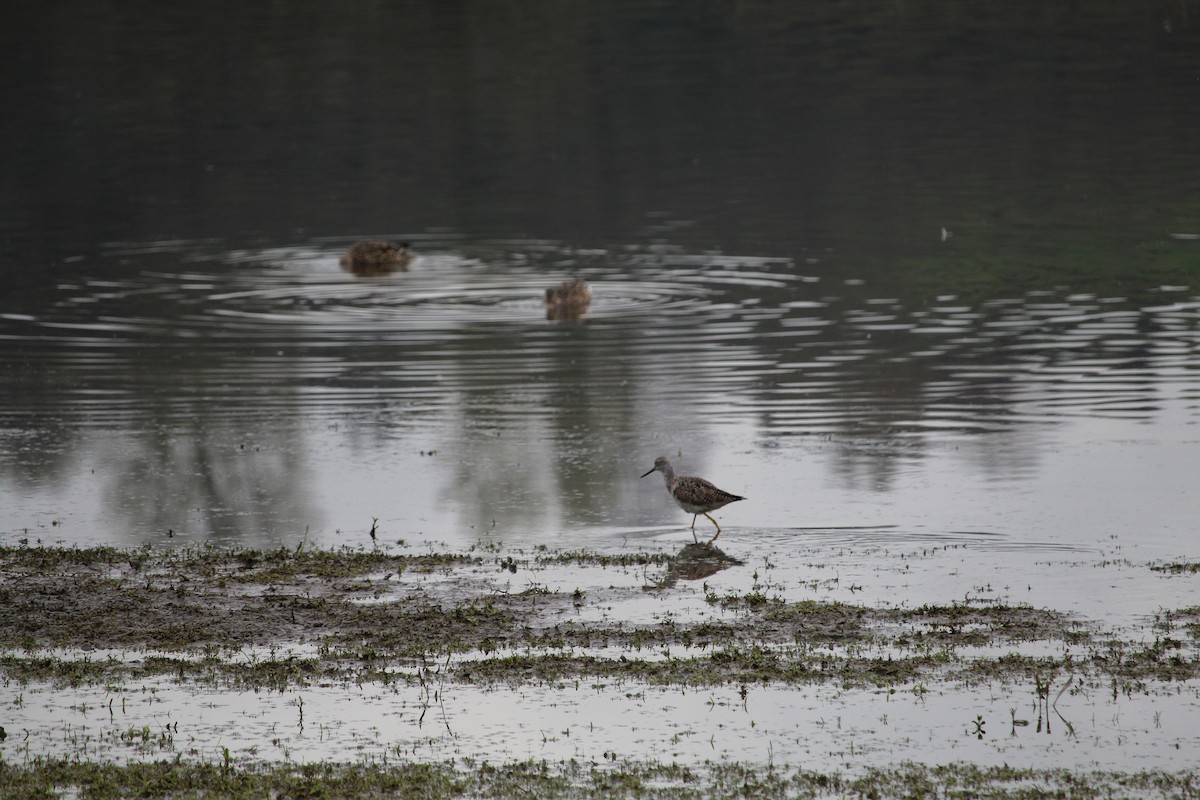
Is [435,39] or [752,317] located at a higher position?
[435,39]

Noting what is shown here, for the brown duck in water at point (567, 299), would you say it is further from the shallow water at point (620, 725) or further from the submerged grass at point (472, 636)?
the shallow water at point (620, 725)

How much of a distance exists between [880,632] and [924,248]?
68.2ft

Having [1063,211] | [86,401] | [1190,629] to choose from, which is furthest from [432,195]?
[1190,629]

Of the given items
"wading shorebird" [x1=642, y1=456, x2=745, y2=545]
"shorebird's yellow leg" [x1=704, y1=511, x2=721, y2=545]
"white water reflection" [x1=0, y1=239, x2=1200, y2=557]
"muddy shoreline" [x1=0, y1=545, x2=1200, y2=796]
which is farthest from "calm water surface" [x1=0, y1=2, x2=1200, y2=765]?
"muddy shoreline" [x1=0, y1=545, x2=1200, y2=796]

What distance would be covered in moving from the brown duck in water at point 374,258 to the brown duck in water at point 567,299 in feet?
17.8

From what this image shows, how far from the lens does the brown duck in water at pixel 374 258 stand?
2920cm

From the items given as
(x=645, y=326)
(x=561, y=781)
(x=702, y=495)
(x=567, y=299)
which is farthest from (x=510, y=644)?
(x=567, y=299)

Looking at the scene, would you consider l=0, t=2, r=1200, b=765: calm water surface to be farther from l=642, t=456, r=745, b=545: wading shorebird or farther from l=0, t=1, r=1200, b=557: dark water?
l=642, t=456, r=745, b=545: wading shorebird

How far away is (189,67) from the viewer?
71938 millimetres

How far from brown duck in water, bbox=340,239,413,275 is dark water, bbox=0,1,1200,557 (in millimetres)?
421

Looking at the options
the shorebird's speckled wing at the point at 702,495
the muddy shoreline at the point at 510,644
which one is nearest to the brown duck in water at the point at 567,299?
the shorebird's speckled wing at the point at 702,495

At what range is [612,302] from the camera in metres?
25.6

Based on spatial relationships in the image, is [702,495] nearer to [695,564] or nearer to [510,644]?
[695,564]

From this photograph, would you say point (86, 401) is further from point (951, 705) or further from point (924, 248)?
point (924, 248)
